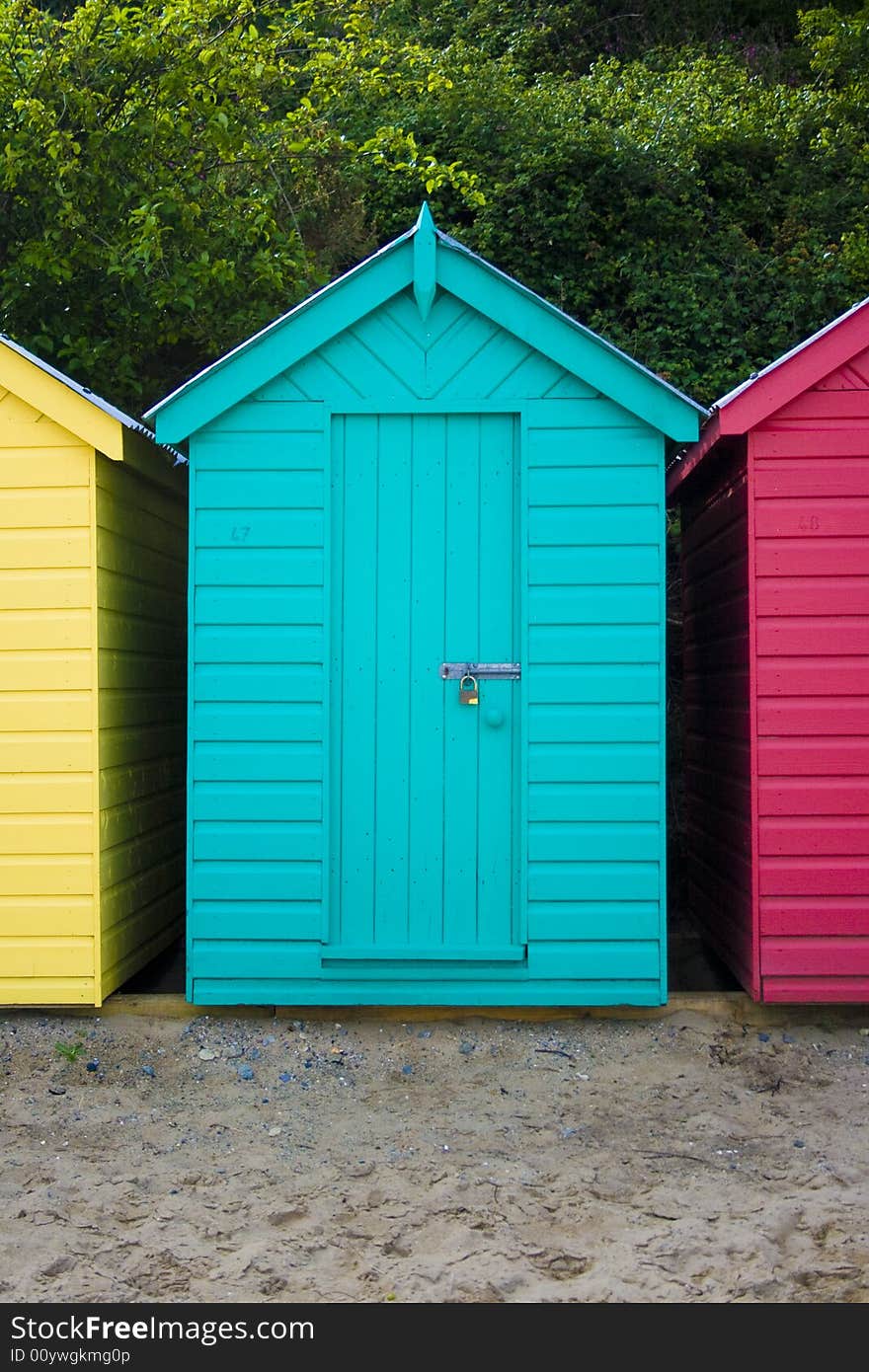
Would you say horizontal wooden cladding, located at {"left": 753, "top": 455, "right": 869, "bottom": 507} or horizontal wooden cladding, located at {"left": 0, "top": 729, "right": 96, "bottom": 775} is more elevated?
horizontal wooden cladding, located at {"left": 753, "top": 455, "right": 869, "bottom": 507}

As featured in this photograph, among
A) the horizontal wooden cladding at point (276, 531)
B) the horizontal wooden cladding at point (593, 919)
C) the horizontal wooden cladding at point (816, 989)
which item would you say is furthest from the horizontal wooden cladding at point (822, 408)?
the horizontal wooden cladding at point (816, 989)

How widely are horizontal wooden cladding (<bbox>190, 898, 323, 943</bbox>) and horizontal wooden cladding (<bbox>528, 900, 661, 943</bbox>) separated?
972 mm

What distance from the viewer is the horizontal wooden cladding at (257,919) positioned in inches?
211

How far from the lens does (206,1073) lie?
5.07 m

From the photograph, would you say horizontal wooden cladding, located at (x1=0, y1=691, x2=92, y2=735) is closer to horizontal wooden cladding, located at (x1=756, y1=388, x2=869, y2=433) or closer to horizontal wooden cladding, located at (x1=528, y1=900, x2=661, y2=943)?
horizontal wooden cladding, located at (x1=528, y1=900, x2=661, y2=943)

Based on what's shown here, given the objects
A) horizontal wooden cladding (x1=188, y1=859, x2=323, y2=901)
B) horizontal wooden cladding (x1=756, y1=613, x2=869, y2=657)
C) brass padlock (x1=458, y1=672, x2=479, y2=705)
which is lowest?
horizontal wooden cladding (x1=188, y1=859, x2=323, y2=901)

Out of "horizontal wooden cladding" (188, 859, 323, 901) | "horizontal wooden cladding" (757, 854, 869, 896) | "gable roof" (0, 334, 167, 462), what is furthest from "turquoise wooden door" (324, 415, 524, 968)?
"horizontal wooden cladding" (757, 854, 869, 896)

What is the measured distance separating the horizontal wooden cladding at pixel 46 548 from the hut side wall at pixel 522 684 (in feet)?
1.63

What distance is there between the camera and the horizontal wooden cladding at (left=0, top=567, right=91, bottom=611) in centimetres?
534

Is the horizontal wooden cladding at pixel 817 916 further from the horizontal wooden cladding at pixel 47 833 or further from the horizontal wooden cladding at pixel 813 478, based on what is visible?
the horizontal wooden cladding at pixel 47 833

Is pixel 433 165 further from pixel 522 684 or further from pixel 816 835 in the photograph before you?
pixel 816 835

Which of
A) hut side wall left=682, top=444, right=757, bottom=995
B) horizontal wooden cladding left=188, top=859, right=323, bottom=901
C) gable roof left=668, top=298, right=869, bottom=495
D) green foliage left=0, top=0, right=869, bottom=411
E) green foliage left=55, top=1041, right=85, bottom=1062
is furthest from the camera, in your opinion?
green foliage left=0, top=0, right=869, bottom=411

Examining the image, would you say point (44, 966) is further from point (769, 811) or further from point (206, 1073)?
point (769, 811)

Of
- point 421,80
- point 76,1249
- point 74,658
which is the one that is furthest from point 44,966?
point 421,80
